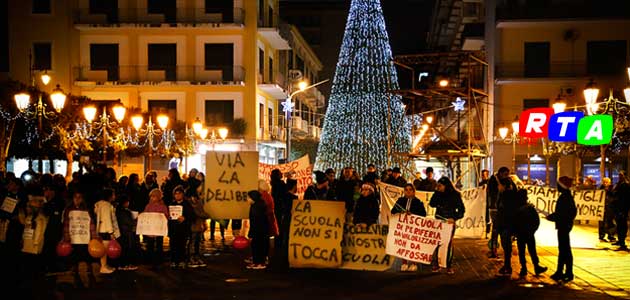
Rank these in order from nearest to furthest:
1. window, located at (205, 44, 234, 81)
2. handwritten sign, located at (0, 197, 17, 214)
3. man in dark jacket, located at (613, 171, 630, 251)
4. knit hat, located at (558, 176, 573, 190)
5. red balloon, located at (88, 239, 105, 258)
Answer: knit hat, located at (558, 176, 573, 190)
red balloon, located at (88, 239, 105, 258)
handwritten sign, located at (0, 197, 17, 214)
man in dark jacket, located at (613, 171, 630, 251)
window, located at (205, 44, 234, 81)

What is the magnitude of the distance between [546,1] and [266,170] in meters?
28.0

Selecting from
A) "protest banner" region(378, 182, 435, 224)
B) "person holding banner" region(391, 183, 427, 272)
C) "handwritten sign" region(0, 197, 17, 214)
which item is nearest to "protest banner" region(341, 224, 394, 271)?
"person holding banner" region(391, 183, 427, 272)

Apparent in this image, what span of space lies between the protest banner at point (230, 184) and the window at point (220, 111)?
1089 inches

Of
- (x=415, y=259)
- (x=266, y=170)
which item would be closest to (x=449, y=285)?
(x=415, y=259)

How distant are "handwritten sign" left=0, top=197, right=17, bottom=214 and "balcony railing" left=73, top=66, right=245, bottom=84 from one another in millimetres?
28092

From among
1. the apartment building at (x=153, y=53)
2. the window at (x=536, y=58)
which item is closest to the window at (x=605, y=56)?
the window at (x=536, y=58)

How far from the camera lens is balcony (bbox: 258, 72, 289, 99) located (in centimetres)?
4319

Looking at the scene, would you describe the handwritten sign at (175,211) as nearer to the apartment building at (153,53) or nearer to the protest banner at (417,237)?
the protest banner at (417,237)

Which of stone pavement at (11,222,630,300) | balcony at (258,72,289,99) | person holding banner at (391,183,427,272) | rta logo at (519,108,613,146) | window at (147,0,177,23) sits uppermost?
window at (147,0,177,23)

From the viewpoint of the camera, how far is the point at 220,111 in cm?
4184

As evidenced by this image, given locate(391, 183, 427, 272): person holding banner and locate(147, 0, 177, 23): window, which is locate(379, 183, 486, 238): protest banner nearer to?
locate(391, 183, 427, 272): person holding banner

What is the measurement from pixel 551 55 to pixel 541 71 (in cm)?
115

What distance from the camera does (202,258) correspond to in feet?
50.1

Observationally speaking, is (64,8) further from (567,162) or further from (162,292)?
(162,292)
